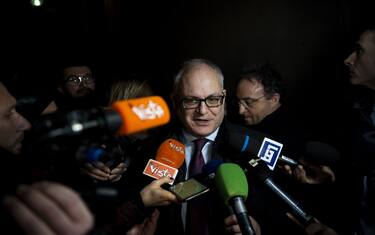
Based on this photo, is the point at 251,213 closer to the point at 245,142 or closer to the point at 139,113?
the point at 245,142

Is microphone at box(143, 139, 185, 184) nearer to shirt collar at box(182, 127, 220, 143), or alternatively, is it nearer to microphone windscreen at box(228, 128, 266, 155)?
shirt collar at box(182, 127, 220, 143)

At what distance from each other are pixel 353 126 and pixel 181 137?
4.43 feet

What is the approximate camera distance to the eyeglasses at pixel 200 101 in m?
1.53

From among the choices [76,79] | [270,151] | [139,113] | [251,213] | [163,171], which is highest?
[139,113]

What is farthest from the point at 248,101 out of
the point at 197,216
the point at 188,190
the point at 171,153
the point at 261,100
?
the point at 188,190

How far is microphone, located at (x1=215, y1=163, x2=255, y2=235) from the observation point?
83 centimetres

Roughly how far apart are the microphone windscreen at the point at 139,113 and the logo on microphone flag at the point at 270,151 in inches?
27.3

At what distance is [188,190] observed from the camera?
110 centimetres

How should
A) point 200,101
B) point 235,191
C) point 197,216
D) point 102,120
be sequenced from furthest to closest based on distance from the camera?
1. point 200,101
2. point 197,216
3. point 235,191
4. point 102,120

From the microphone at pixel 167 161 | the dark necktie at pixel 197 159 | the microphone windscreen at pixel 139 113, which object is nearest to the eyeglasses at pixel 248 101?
the dark necktie at pixel 197 159

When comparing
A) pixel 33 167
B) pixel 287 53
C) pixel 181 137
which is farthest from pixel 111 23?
pixel 33 167

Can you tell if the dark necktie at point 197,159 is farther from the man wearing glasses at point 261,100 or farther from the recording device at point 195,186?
the man wearing glasses at point 261,100

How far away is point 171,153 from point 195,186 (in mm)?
336

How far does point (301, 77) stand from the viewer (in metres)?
2.67
